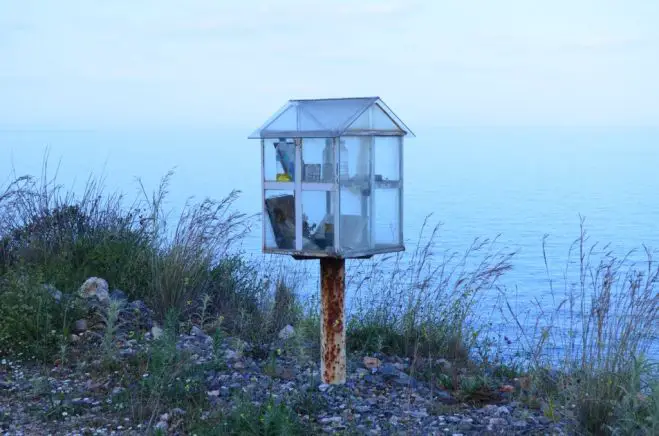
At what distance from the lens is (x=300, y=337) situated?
6.62 metres

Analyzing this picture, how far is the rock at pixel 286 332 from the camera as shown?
291 inches

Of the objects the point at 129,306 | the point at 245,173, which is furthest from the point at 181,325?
the point at 245,173

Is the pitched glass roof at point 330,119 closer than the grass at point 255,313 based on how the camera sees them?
No

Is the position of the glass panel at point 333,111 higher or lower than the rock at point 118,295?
higher

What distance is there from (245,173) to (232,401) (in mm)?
35065

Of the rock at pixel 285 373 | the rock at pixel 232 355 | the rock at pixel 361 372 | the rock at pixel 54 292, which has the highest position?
the rock at pixel 54 292

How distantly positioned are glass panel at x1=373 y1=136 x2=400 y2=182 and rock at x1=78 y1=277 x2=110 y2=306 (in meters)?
2.99

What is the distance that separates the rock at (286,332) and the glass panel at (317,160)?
194 centimetres

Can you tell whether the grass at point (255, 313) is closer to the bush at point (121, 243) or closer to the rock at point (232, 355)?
the bush at point (121, 243)

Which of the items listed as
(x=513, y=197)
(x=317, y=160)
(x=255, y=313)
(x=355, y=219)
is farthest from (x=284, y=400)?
(x=513, y=197)

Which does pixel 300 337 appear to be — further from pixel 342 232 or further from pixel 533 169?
pixel 533 169

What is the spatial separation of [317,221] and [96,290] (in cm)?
295

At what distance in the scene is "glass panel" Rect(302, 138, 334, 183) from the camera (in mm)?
5785

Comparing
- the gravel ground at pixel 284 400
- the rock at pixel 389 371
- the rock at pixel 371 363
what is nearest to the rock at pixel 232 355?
the gravel ground at pixel 284 400
